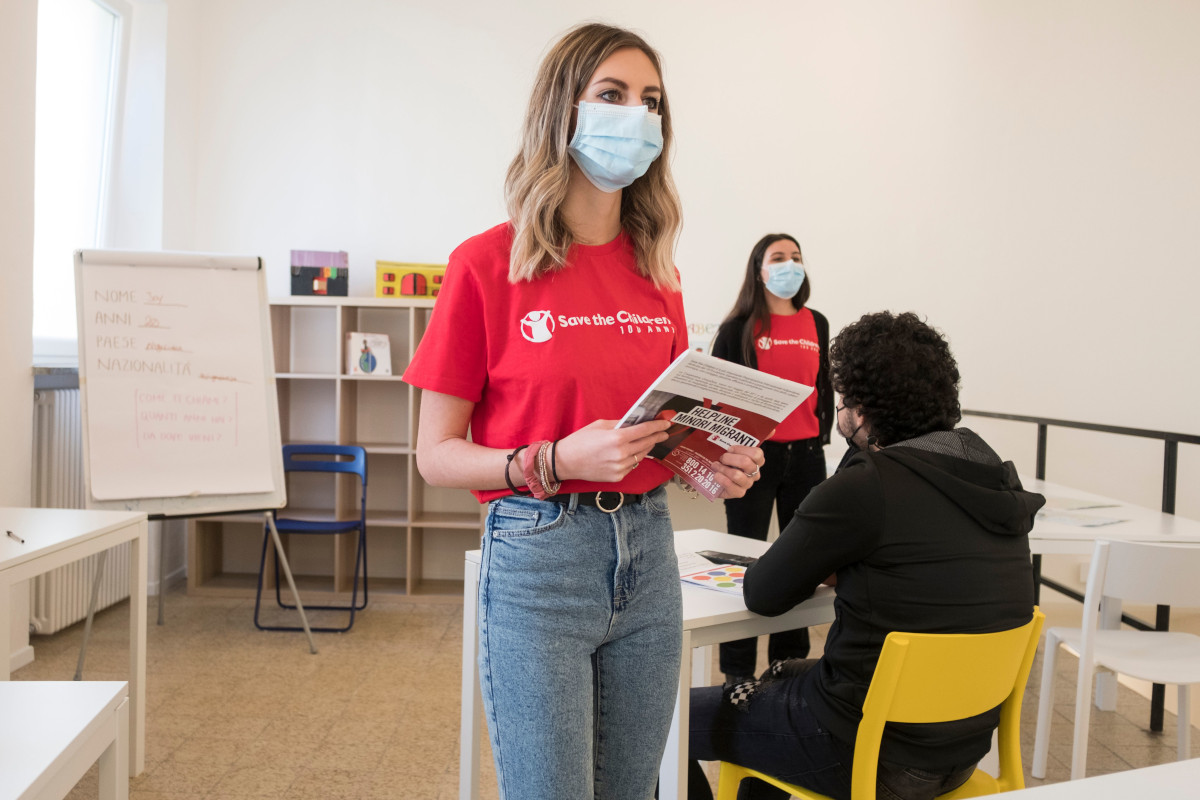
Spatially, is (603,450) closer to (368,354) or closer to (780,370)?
(780,370)

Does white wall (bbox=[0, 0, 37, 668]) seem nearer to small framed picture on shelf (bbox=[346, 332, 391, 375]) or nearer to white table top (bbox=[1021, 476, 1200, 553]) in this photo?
small framed picture on shelf (bbox=[346, 332, 391, 375])

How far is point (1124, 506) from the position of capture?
3.06m

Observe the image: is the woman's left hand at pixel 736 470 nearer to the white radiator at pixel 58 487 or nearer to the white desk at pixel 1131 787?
the white desk at pixel 1131 787

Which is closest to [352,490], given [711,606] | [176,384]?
Answer: [176,384]

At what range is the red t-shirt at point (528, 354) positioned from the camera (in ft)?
3.44

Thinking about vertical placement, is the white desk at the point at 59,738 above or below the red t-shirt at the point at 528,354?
below

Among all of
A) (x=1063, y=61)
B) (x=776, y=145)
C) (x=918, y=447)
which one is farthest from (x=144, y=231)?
(x=1063, y=61)

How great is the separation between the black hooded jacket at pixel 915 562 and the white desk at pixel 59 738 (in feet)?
3.64

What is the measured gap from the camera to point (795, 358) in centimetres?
314

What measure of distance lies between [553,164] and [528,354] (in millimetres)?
265

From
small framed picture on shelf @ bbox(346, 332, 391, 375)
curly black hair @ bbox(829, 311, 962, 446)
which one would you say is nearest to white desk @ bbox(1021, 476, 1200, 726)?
curly black hair @ bbox(829, 311, 962, 446)

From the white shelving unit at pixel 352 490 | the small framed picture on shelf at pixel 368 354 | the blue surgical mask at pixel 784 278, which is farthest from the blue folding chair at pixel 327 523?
the blue surgical mask at pixel 784 278

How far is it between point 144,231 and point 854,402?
12.7 ft

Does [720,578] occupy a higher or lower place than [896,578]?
lower
